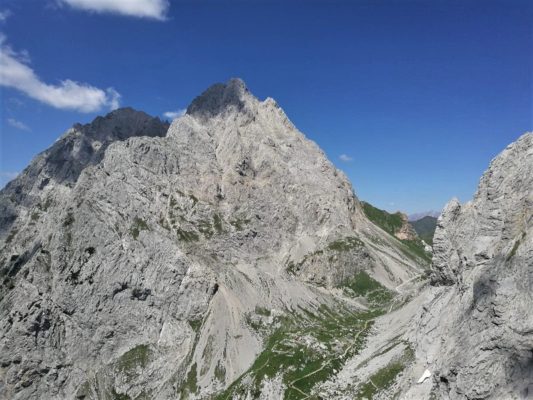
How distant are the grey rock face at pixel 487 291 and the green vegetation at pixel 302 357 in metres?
28.2

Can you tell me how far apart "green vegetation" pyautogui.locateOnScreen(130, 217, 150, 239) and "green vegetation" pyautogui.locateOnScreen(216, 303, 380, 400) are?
71.8 meters

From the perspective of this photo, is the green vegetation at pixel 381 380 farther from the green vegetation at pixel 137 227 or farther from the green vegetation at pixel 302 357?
the green vegetation at pixel 137 227

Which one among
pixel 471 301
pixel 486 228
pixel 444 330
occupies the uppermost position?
pixel 486 228

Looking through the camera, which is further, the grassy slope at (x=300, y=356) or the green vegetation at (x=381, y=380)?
the grassy slope at (x=300, y=356)

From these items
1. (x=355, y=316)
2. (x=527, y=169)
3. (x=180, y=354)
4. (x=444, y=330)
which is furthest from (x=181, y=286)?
(x=527, y=169)

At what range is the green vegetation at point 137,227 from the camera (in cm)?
18950

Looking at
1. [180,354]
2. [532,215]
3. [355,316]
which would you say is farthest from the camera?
[355,316]

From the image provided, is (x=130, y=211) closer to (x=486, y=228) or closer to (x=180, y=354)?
(x=180, y=354)

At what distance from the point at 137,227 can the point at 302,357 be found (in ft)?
322

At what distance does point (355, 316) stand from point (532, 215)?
110m

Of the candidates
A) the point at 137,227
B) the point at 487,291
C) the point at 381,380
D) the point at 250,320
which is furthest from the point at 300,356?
the point at 137,227

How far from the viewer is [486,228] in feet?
316

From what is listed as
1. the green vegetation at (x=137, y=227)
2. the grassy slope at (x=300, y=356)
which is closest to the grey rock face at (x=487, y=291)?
the grassy slope at (x=300, y=356)

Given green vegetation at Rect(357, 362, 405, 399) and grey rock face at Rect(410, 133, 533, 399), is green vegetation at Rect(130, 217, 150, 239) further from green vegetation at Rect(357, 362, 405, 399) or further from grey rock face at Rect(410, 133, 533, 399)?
grey rock face at Rect(410, 133, 533, 399)
